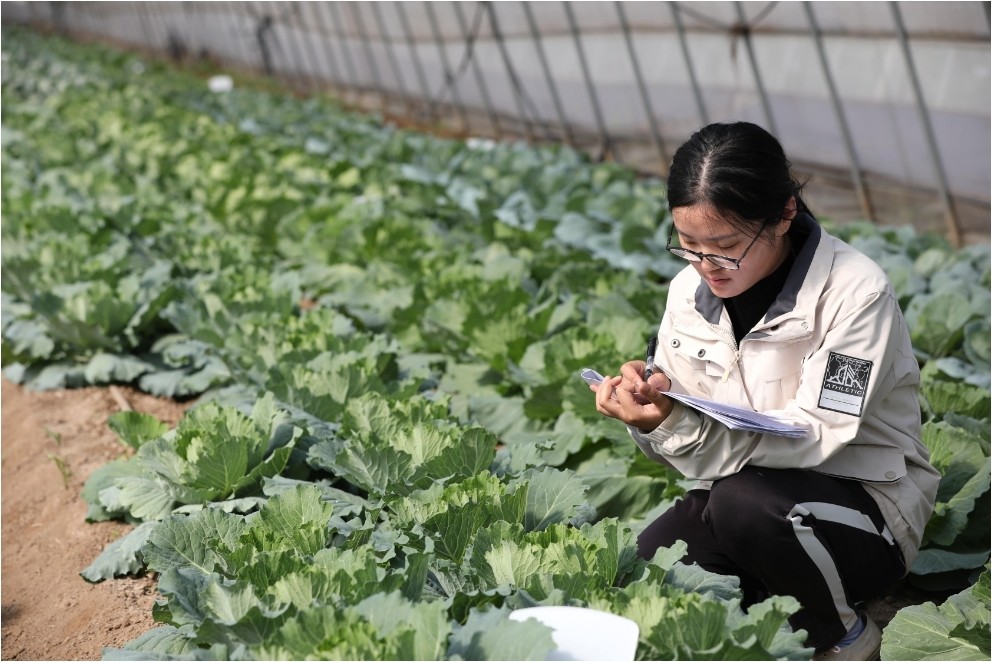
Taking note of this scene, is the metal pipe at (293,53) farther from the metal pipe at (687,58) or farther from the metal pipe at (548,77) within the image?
the metal pipe at (687,58)

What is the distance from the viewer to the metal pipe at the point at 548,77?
10.7 meters

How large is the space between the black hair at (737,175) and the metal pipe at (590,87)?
7.88 m

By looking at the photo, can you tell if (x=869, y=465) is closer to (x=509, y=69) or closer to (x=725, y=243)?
(x=725, y=243)

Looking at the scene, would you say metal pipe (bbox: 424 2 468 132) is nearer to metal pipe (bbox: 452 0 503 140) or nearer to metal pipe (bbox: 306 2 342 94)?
metal pipe (bbox: 452 0 503 140)

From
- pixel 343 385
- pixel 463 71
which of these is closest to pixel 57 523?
pixel 343 385

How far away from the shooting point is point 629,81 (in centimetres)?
971

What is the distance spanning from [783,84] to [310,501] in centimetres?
639

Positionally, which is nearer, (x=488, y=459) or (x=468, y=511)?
(x=468, y=511)

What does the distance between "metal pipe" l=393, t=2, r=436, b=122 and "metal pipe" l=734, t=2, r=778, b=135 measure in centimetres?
653

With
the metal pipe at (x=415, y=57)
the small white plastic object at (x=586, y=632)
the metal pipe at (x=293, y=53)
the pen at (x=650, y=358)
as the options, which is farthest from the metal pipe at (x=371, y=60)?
the small white plastic object at (x=586, y=632)

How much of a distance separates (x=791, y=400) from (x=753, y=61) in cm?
599

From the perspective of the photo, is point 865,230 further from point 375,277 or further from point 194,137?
point 194,137

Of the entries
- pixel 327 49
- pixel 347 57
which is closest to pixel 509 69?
pixel 347 57

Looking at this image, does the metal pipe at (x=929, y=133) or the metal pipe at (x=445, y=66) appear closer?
the metal pipe at (x=929, y=133)
